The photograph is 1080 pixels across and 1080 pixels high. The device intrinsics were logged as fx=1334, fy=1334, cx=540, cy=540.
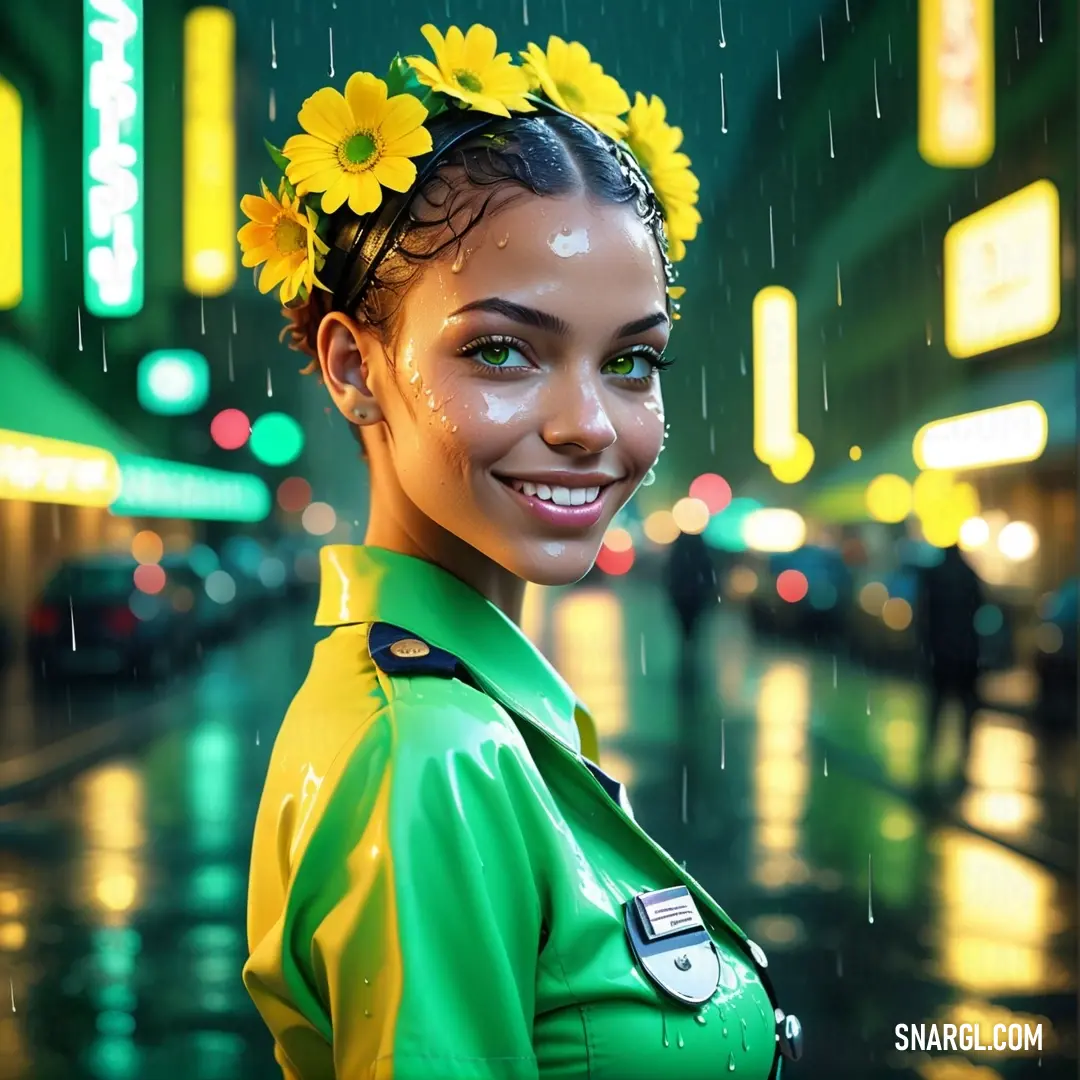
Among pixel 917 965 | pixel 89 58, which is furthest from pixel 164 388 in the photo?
Answer: pixel 917 965

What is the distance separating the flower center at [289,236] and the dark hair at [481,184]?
0.09m

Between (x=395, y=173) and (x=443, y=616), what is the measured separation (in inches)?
20.3

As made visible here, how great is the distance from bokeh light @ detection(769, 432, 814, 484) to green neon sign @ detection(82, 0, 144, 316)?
73.1 ft

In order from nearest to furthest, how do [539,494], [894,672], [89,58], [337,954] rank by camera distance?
[337,954]
[539,494]
[89,58]
[894,672]

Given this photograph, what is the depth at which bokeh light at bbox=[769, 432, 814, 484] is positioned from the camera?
3528cm

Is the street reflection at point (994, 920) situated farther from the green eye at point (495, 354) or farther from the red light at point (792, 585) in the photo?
the red light at point (792, 585)

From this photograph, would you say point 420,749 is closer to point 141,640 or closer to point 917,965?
point 917,965

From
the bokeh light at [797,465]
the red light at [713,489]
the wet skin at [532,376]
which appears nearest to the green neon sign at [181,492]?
the bokeh light at [797,465]

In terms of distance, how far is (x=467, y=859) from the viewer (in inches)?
49.9

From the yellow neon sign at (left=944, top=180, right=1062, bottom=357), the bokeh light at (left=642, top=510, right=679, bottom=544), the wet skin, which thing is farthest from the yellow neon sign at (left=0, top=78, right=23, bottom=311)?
the bokeh light at (left=642, top=510, right=679, bottom=544)

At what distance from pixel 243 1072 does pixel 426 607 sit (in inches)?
138

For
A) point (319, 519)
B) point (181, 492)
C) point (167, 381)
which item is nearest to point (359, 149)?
point (167, 381)

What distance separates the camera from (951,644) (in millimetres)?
12266

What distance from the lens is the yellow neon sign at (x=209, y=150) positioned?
1305 centimetres
